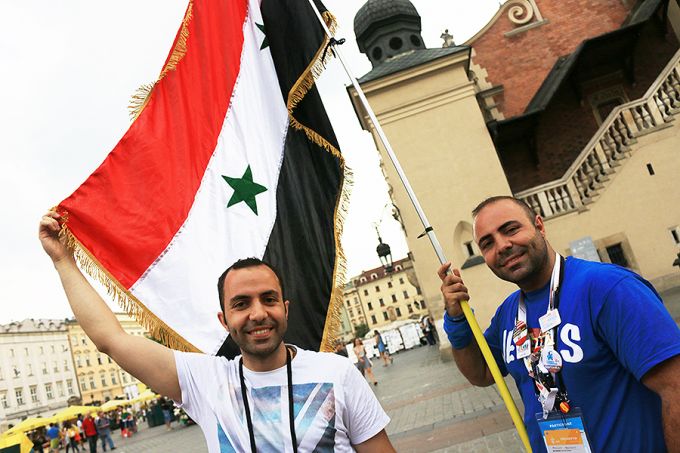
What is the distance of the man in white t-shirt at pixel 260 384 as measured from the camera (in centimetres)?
196

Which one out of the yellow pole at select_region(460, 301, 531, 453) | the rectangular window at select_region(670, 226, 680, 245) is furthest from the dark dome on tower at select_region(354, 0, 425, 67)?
the yellow pole at select_region(460, 301, 531, 453)

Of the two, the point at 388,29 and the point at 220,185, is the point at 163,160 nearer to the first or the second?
the point at 220,185

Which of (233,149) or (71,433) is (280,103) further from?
(71,433)

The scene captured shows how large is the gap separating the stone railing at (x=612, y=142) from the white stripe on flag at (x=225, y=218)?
1099cm

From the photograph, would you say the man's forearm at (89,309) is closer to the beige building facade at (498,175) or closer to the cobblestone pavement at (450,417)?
the cobblestone pavement at (450,417)

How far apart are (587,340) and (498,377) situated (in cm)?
55

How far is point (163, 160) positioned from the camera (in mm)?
3473

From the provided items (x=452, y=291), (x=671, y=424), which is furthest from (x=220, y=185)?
(x=671, y=424)

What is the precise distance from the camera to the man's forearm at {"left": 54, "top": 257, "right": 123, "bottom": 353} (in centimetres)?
224

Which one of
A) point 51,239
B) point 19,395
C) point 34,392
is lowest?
point 51,239

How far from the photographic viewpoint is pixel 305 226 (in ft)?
11.2

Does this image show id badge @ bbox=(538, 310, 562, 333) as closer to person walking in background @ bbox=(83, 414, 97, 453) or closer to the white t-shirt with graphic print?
the white t-shirt with graphic print

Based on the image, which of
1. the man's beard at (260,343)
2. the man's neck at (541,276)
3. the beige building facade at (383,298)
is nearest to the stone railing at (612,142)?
the man's neck at (541,276)

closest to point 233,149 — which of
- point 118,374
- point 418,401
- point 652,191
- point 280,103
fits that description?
point 280,103
